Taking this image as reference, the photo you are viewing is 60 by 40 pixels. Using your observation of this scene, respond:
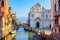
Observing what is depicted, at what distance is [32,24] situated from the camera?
159 ft

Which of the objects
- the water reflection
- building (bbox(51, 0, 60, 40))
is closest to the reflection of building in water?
the water reflection

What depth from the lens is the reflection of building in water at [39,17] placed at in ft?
157

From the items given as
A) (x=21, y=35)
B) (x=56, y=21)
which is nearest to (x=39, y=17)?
(x=21, y=35)

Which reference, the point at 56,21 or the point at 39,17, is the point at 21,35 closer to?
the point at 56,21

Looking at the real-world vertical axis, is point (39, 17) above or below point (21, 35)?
above

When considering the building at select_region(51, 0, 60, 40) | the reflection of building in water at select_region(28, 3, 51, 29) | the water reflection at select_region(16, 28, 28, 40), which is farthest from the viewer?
the reflection of building in water at select_region(28, 3, 51, 29)

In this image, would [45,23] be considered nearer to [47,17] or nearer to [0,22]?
[47,17]

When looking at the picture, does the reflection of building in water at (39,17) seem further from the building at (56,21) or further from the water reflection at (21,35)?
the building at (56,21)

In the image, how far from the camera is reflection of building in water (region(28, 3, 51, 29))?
48.0 meters

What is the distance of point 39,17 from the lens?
4844cm

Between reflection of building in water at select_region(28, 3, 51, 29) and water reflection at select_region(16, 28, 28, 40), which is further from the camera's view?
reflection of building in water at select_region(28, 3, 51, 29)

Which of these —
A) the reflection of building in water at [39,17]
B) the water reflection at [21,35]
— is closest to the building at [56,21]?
the water reflection at [21,35]

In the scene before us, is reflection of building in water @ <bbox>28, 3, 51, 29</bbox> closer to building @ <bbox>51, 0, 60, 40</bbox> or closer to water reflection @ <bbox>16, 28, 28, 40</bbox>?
water reflection @ <bbox>16, 28, 28, 40</bbox>

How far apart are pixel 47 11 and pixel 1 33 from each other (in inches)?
1147
